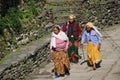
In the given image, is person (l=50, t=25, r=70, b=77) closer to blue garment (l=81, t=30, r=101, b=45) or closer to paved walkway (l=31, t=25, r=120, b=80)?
paved walkway (l=31, t=25, r=120, b=80)

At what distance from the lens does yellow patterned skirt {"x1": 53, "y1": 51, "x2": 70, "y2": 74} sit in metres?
11.7

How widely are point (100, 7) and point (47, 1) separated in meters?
2.27

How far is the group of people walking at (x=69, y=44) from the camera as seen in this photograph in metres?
11.6

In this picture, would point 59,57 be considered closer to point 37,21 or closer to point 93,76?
A: point 93,76

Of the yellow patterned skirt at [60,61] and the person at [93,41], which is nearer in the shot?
the yellow patterned skirt at [60,61]

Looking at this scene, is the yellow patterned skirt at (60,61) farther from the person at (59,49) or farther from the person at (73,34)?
the person at (73,34)

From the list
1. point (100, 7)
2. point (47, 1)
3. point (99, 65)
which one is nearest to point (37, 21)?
point (47, 1)

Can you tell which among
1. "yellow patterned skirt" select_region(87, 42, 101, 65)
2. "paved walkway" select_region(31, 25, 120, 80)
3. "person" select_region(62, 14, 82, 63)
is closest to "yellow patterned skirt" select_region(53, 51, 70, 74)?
"paved walkway" select_region(31, 25, 120, 80)

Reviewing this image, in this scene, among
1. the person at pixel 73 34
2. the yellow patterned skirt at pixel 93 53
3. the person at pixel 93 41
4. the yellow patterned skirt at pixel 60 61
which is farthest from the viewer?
the person at pixel 73 34

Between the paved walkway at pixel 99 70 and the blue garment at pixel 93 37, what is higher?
the blue garment at pixel 93 37

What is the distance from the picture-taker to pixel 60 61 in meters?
11.8

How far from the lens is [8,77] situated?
11234 millimetres

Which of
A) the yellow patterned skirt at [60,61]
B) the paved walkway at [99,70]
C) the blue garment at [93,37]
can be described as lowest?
the paved walkway at [99,70]

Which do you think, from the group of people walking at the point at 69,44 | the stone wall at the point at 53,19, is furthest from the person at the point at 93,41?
the stone wall at the point at 53,19
